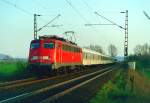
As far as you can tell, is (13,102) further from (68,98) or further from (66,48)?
(66,48)

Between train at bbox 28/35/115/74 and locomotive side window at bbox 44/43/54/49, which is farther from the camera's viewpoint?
locomotive side window at bbox 44/43/54/49

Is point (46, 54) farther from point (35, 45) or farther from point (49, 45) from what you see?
point (35, 45)

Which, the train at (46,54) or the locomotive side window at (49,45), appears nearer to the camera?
the train at (46,54)

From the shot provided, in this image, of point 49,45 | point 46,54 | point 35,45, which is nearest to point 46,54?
point 46,54

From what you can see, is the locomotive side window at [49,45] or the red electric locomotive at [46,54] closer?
the red electric locomotive at [46,54]

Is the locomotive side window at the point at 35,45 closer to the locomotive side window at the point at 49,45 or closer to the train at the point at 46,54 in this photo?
the train at the point at 46,54

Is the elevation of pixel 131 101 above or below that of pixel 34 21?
below

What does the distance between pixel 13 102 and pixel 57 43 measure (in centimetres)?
1877

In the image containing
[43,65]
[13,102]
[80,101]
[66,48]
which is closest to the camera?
[13,102]

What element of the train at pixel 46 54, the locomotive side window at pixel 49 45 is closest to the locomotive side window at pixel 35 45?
the train at pixel 46 54

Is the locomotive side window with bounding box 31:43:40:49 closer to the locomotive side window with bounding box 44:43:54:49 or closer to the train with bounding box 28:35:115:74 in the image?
the train with bounding box 28:35:115:74

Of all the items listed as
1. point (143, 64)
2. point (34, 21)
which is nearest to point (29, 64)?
point (34, 21)

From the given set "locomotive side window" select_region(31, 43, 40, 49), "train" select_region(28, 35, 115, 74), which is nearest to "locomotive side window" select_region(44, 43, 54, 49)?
"train" select_region(28, 35, 115, 74)

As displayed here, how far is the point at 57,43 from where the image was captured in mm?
33156
